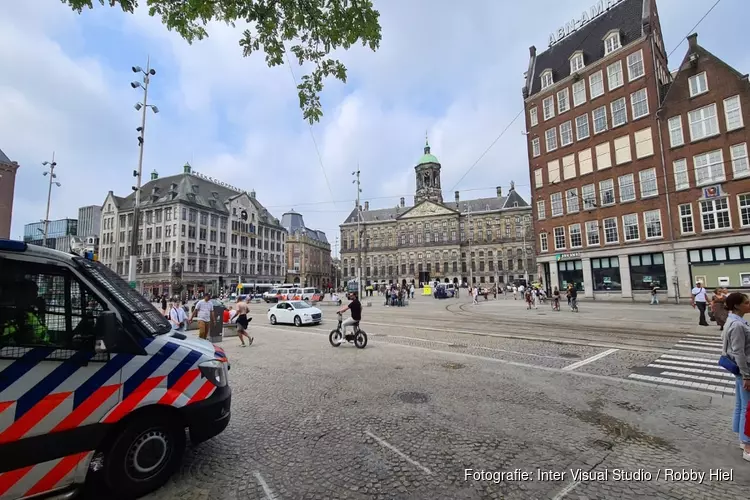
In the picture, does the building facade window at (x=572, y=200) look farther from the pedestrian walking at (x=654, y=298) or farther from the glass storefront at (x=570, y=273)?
the pedestrian walking at (x=654, y=298)

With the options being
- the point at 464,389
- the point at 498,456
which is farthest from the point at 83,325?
the point at 464,389

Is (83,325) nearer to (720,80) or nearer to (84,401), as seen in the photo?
(84,401)

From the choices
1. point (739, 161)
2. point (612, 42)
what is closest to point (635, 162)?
point (739, 161)

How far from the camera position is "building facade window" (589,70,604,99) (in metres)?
33.1

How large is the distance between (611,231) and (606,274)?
4.01 metres

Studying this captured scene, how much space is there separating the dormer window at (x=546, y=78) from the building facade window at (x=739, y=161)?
17.6m

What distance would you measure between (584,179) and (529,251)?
223 ft

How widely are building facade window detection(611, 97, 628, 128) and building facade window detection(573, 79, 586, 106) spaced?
3126mm

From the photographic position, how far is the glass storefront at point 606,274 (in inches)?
1245

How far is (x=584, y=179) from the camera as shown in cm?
3372

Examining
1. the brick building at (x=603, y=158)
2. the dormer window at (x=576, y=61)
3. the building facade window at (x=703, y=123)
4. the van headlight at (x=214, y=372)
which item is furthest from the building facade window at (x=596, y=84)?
the van headlight at (x=214, y=372)

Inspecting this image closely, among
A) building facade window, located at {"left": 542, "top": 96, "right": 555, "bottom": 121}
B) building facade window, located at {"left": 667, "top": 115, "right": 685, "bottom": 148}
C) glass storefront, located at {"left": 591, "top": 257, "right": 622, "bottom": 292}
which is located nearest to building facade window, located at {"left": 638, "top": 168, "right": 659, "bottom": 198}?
building facade window, located at {"left": 667, "top": 115, "right": 685, "bottom": 148}

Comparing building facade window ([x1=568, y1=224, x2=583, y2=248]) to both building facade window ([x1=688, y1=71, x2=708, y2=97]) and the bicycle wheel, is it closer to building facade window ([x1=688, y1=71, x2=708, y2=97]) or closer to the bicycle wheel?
building facade window ([x1=688, y1=71, x2=708, y2=97])

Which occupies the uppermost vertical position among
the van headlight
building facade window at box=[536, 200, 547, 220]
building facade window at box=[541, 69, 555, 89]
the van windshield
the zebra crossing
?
building facade window at box=[541, 69, 555, 89]
